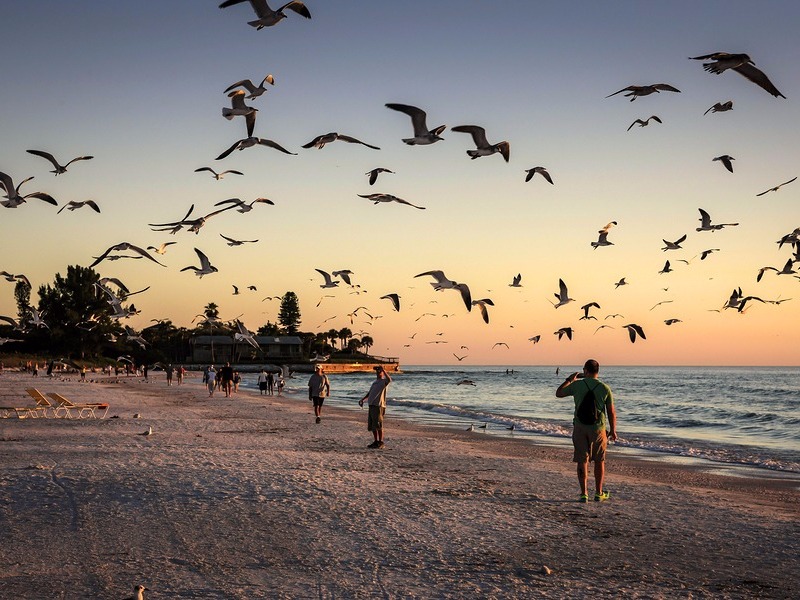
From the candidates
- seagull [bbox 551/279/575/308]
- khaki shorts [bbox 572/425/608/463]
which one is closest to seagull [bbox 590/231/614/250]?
seagull [bbox 551/279/575/308]

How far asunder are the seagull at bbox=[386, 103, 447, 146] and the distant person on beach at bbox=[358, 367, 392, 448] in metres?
4.92

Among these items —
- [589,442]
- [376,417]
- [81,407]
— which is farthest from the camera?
[81,407]

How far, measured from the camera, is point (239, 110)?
1596 centimetres

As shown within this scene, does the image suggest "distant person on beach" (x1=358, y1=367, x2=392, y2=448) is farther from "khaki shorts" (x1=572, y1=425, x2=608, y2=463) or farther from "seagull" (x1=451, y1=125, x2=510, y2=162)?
"khaki shorts" (x1=572, y1=425, x2=608, y2=463)

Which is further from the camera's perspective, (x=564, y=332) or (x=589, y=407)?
(x=564, y=332)

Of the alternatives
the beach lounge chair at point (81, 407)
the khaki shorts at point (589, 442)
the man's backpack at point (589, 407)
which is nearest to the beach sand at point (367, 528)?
the khaki shorts at point (589, 442)

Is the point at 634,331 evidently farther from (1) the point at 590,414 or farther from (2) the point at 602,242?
(1) the point at 590,414

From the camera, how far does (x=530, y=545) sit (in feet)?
28.5

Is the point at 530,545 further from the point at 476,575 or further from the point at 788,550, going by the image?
the point at 788,550

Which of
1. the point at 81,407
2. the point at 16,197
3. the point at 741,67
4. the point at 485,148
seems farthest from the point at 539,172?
the point at 81,407

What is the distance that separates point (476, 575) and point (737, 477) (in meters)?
11.2

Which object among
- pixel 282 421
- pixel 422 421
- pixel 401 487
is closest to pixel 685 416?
pixel 422 421

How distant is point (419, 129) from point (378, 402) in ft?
20.0

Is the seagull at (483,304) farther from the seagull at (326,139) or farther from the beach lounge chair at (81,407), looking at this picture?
the beach lounge chair at (81,407)
